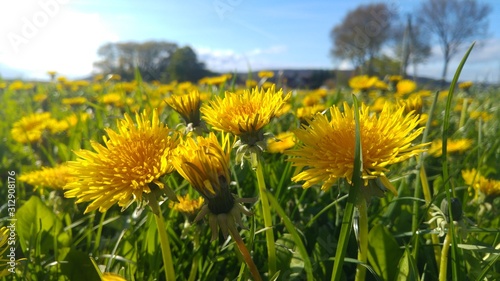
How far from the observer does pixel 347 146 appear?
682mm

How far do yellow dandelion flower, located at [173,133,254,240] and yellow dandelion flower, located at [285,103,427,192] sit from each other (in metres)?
0.12

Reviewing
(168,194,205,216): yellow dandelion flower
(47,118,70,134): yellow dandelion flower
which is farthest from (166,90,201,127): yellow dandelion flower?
(47,118,70,134): yellow dandelion flower

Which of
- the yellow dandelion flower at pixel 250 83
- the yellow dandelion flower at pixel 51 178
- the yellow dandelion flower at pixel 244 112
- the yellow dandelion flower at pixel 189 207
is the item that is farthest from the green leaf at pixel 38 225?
the yellow dandelion flower at pixel 250 83

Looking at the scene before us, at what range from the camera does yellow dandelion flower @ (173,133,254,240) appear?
24.1 inches

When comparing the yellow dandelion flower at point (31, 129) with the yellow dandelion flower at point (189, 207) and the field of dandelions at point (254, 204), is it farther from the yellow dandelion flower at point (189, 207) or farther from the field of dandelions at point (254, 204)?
the yellow dandelion flower at point (189, 207)

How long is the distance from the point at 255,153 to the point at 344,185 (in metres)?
0.20

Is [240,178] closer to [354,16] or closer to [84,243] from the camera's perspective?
[84,243]

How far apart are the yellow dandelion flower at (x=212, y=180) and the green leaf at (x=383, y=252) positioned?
364 mm

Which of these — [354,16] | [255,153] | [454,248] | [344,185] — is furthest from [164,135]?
[354,16]

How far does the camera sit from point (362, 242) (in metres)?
0.67

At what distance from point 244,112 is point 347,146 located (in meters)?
0.23

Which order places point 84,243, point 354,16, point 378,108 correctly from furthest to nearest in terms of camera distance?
point 354,16 < point 378,108 < point 84,243

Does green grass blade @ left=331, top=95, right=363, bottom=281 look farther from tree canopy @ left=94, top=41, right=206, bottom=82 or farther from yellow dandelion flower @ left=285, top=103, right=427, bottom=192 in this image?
tree canopy @ left=94, top=41, right=206, bottom=82

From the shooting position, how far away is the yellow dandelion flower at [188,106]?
105cm
